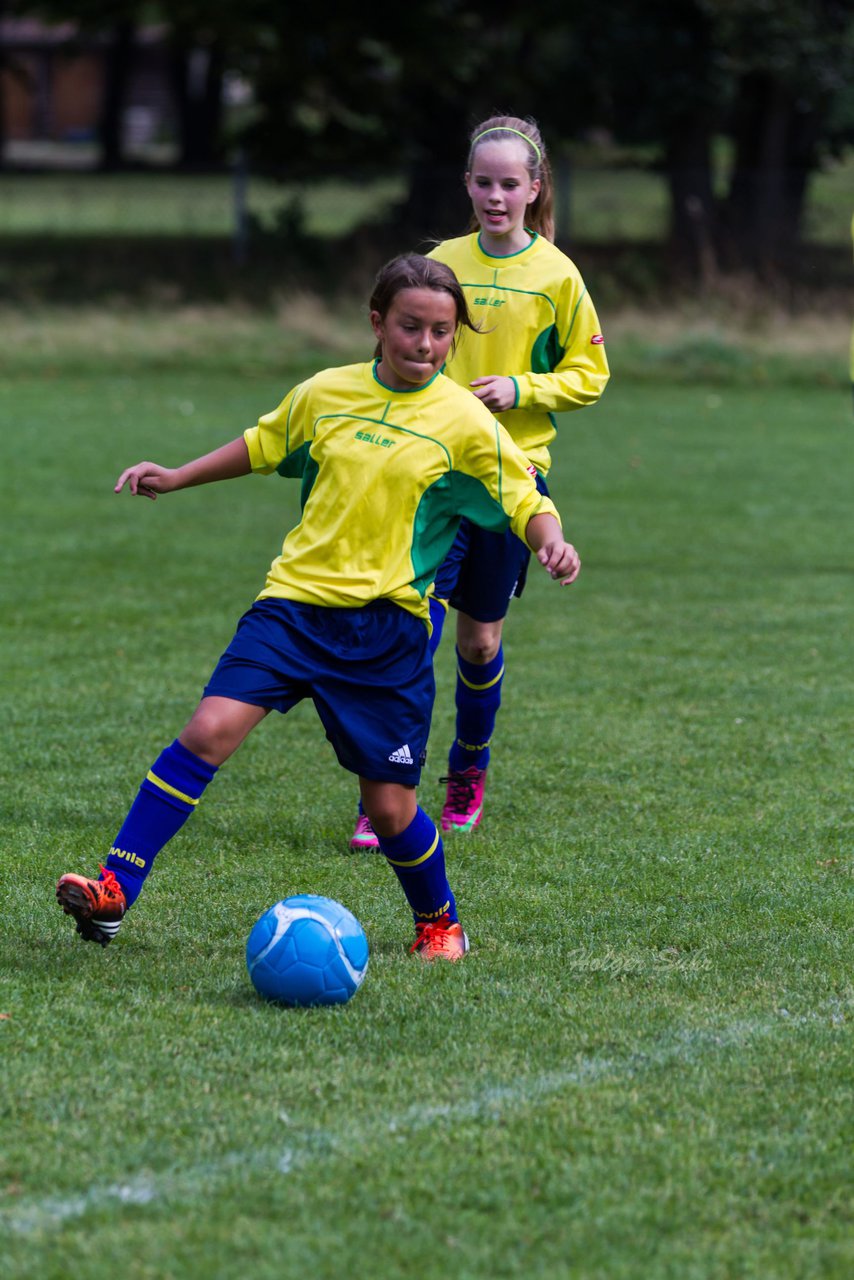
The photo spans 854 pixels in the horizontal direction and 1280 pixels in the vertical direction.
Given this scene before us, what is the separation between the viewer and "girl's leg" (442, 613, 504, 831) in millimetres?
5508

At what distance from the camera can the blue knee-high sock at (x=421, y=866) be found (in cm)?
417

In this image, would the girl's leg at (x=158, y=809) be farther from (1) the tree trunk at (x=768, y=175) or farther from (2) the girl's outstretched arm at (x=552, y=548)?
(1) the tree trunk at (x=768, y=175)

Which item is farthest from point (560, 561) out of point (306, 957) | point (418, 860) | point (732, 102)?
point (732, 102)

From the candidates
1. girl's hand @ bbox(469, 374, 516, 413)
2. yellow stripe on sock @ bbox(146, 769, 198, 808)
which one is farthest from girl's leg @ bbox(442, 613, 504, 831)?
yellow stripe on sock @ bbox(146, 769, 198, 808)

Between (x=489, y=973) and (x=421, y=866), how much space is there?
32cm

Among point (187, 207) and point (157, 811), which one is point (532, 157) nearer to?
point (157, 811)

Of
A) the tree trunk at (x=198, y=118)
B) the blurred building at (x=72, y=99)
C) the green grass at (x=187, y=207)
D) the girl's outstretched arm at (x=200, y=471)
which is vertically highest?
the girl's outstretched arm at (x=200, y=471)

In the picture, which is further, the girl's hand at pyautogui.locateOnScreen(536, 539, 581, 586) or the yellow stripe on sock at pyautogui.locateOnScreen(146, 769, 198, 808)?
the yellow stripe on sock at pyautogui.locateOnScreen(146, 769, 198, 808)

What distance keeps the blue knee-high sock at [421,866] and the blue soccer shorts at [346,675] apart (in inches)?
5.9

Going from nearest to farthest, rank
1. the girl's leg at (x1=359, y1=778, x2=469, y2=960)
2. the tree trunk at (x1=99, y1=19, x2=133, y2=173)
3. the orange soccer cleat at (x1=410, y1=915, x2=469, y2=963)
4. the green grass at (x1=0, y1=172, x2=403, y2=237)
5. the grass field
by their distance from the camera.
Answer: the grass field
the girl's leg at (x1=359, y1=778, x2=469, y2=960)
the orange soccer cleat at (x1=410, y1=915, x2=469, y2=963)
the green grass at (x1=0, y1=172, x2=403, y2=237)
the tree trunk at (x1=99, y1=19, x2=133, y2=173)

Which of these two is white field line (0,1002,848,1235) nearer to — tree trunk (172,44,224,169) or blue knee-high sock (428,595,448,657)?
blue knee-high sock (428,595,448,657)

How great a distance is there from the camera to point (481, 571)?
5.29 metres

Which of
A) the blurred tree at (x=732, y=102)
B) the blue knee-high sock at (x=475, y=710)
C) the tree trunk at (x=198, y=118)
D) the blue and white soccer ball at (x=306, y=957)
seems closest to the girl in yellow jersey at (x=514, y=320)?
the blue knee-high sock at (x=475, y=710)

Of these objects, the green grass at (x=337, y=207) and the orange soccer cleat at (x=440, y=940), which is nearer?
the orange soccer cleat at (x=440, y=940)
